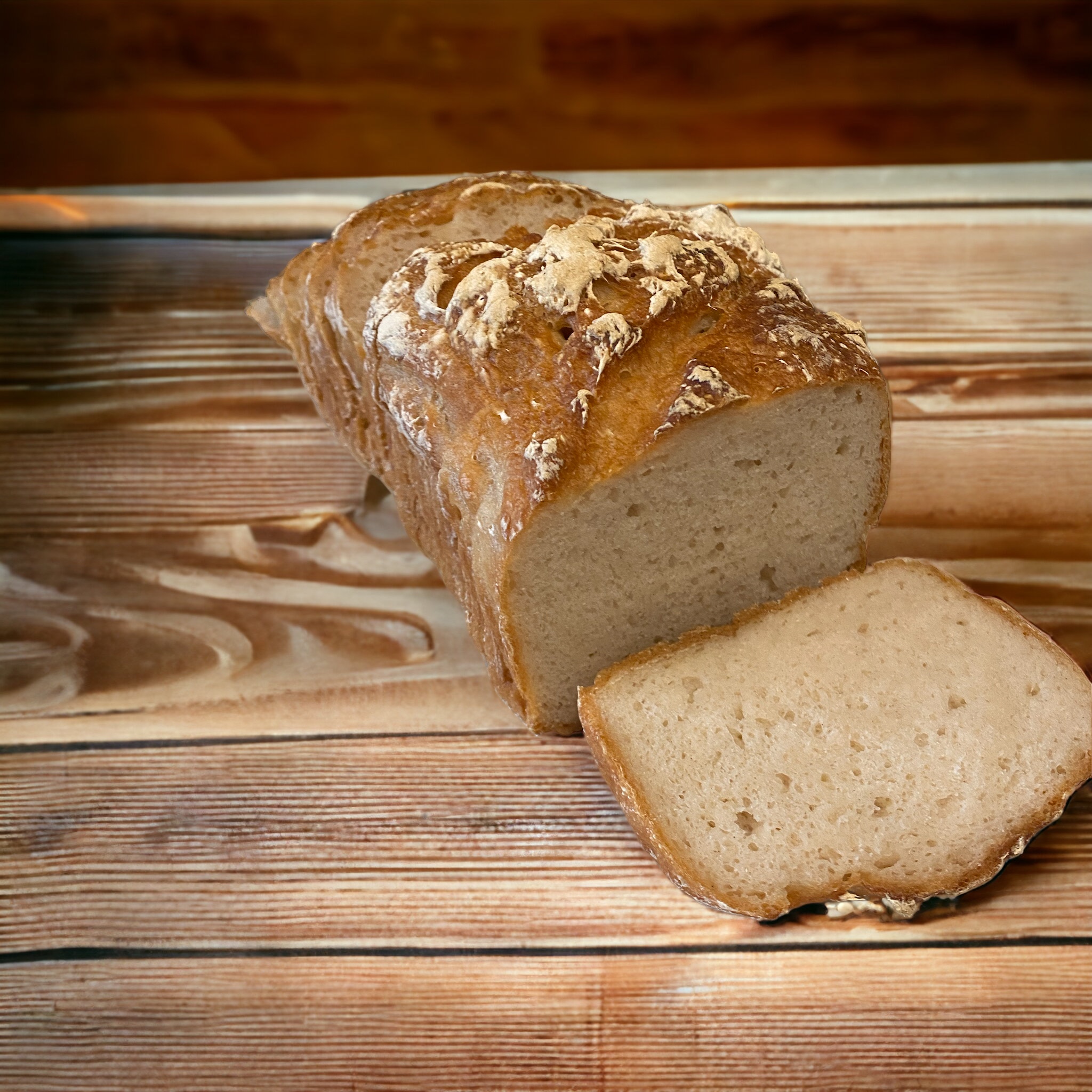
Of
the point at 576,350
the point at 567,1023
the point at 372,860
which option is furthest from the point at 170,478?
the point at 567,1023

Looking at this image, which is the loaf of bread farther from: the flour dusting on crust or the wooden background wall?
the wooden background wall

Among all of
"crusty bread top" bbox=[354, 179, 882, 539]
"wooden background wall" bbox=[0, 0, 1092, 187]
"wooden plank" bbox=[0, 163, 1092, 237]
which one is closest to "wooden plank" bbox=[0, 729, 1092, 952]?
"crusty bread top" bbox=[354, 179, 882, 539]

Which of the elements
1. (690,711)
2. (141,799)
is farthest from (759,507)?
(141,799)

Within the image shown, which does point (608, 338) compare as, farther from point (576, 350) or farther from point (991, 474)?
point (991, 474)

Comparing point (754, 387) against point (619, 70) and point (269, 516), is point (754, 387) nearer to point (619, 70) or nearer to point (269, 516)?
point (269, 516)

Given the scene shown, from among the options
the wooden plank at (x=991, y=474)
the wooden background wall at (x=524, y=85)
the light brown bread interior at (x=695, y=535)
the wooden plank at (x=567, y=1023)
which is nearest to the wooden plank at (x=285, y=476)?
the wooden plank at (x=991, y=474)

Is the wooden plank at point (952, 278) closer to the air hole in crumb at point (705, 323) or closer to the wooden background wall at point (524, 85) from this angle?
the air hole in crumb at point (705, 323)
